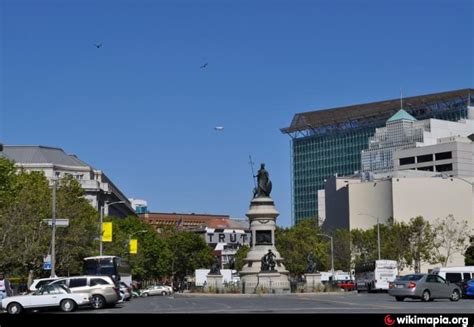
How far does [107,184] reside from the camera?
5797 inches

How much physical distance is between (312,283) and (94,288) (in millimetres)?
36314

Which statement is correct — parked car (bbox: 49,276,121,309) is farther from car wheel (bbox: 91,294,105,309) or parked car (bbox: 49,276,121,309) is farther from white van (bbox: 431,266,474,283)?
white van (bbox: 431,266,474,283)

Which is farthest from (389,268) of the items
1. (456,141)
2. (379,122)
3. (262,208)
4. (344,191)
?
(379,122)

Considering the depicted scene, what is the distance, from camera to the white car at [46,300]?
35.2 m

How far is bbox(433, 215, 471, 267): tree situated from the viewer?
126056 mm

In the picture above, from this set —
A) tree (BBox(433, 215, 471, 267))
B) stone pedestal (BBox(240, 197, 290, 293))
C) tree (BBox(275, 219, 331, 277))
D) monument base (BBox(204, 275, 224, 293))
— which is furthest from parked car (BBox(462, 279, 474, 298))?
tree (BBox(275, 219, 331, 277))

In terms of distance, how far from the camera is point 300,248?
4825 inches

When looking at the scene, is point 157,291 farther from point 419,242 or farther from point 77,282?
point 77,282

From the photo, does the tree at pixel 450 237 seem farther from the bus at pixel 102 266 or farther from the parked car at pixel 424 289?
the parked car at pixel 424 289

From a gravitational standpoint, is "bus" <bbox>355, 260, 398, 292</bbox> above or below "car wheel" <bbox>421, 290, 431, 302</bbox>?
above

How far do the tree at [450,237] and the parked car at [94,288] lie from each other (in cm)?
8517

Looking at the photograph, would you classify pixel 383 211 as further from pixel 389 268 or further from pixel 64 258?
pixel 64 258

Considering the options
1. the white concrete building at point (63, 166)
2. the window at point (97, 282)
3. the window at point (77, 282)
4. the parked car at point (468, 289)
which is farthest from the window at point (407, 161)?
the window at point (77, 282)

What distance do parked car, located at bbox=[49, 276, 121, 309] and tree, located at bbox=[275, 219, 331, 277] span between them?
266 ft
